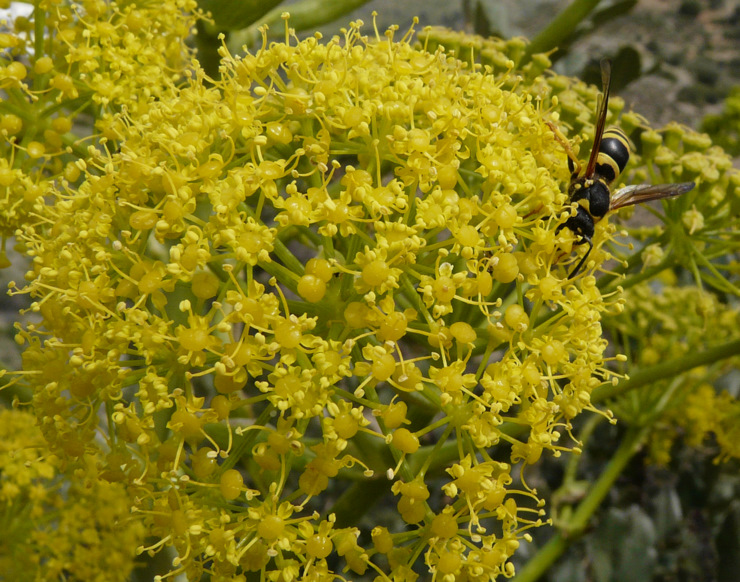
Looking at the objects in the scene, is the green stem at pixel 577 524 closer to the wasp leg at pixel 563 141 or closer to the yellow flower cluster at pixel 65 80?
the wasp leg at pixel 563 141

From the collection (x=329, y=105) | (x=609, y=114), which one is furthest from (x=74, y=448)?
(x=609, y=114)

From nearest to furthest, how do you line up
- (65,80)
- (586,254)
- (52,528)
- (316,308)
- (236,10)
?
(316,308) → (586,254) → (65,80) → (236,10) → (52,528)

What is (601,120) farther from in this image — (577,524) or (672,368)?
(577,524)

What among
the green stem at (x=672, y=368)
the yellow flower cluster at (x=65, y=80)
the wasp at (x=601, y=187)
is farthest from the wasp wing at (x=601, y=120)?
the yellow flower cluster at (x=65, y=80)

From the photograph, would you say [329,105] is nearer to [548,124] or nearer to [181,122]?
[181,122]

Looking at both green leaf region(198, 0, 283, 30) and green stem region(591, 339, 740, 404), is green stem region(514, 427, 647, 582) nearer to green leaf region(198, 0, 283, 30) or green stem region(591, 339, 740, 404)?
green stem region(591, 339, 740, 404)

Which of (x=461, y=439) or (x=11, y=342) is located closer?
(x=461, y=439)

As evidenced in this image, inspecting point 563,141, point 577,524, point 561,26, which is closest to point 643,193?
point 563,141
